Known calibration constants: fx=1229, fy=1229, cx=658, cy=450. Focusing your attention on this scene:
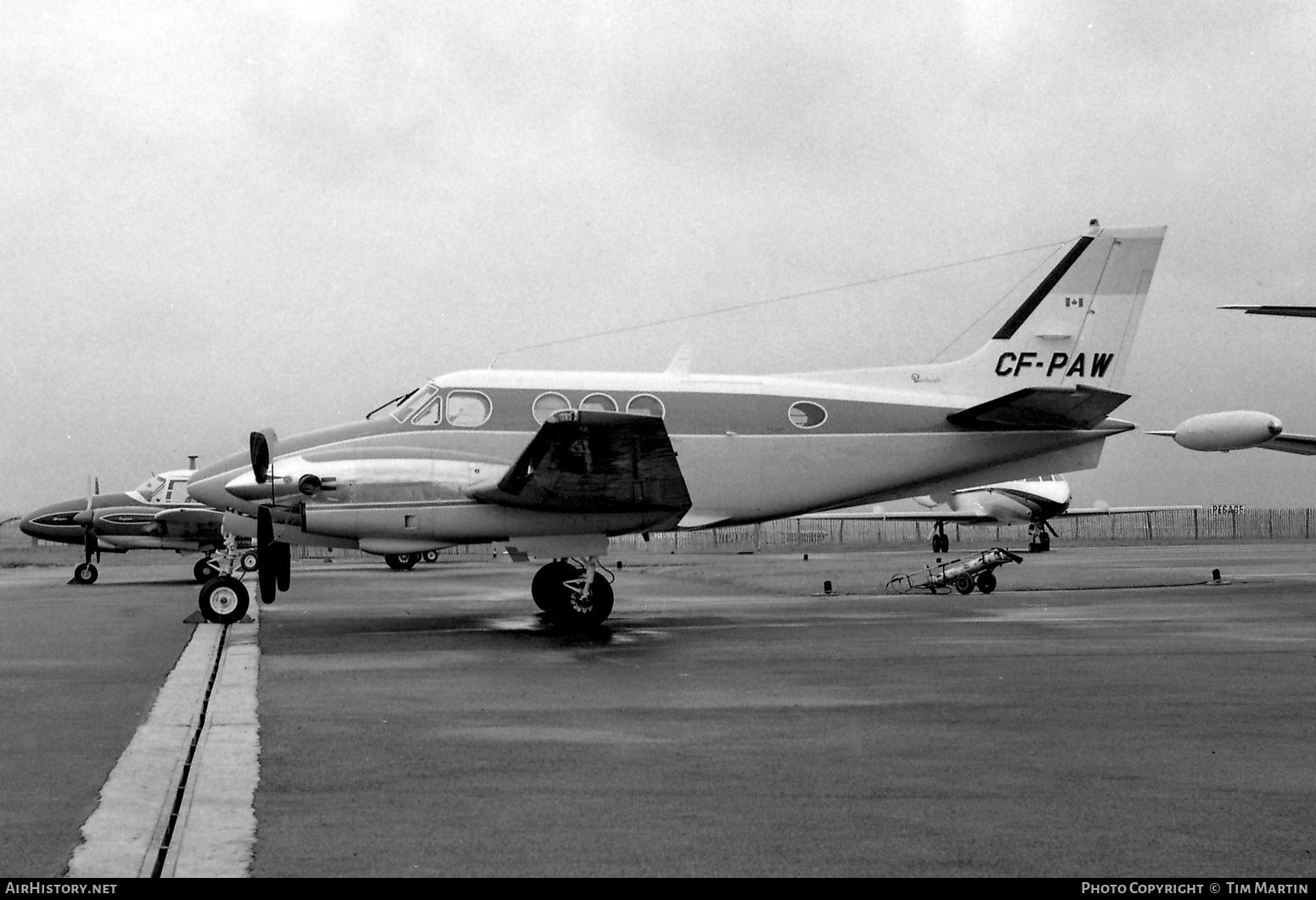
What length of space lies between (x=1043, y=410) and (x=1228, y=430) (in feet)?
20.9

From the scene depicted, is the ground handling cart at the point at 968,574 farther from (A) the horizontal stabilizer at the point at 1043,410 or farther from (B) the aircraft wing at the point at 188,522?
(B) the aircraft wing at the point at 188,522

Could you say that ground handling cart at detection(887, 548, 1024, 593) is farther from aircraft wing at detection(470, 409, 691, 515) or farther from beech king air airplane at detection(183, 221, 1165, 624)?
aircraft wing at detection(470, 409, 691, 515)

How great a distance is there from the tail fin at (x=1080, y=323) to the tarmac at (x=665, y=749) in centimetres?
483

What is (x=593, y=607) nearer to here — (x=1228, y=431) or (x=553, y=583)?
(x=553, y=583)

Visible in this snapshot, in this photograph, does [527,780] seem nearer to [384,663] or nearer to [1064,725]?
[1064,725]

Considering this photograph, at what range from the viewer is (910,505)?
68062 millimetres

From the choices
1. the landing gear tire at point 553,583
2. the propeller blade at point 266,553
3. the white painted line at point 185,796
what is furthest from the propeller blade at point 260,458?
the white painted line at point 185,796

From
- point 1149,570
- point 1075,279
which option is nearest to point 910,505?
point 1149,570

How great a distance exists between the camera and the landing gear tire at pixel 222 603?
1745cm

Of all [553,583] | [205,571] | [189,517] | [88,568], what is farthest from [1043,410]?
[88,568]

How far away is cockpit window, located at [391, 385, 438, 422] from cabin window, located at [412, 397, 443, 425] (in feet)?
0.22

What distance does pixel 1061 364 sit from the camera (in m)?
20.5

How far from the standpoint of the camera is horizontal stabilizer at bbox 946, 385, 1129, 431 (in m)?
18.7
